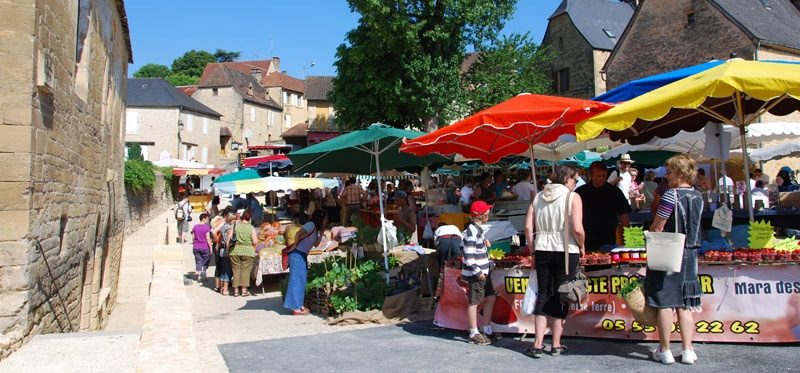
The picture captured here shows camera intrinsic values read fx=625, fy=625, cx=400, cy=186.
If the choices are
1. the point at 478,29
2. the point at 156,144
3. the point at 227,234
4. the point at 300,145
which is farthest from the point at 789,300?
the point at 300,145

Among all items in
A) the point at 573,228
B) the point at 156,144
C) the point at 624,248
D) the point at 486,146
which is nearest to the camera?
the point at 573,228

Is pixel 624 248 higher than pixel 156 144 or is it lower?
lower

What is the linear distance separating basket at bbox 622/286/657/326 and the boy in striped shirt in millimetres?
1329

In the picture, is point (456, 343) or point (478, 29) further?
→ point (478, 29)

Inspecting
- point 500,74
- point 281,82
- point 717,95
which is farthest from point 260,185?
point 281,82

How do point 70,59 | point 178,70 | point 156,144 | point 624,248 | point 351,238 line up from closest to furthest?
point 624,248, point 70,59, point 351,238, point 156,144, point 178,70

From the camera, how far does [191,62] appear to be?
82.8m

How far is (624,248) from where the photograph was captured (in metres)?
5.77

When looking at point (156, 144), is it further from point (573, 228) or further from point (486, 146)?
point (573, 228)

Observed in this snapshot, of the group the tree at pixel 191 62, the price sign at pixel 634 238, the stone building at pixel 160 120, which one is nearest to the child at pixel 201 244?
the price sign at pixel 634 238

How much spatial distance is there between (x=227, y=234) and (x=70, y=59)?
14.8 ft

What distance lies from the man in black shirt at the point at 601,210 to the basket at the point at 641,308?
1.21 m

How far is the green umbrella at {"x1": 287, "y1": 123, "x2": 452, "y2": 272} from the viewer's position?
330 inches

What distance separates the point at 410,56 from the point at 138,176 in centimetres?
1167
